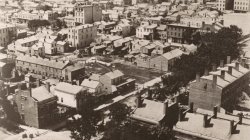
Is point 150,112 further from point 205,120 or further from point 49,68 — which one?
point 49,68

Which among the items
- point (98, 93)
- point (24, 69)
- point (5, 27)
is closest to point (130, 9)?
point (5, 27)

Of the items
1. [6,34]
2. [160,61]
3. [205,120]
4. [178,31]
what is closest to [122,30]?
[178,31]

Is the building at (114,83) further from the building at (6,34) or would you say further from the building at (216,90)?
the building at (6,34)

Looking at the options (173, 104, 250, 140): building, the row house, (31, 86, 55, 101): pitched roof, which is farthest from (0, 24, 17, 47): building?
(173, 104, 250, 140): building

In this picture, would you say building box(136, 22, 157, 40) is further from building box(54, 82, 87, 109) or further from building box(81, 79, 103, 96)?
building box(54, 82, 87, 109)

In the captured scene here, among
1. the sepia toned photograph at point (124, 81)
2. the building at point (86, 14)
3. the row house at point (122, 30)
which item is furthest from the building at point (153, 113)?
the building at point (86, 14)

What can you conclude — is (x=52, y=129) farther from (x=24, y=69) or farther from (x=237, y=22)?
(x=237, y=22)
